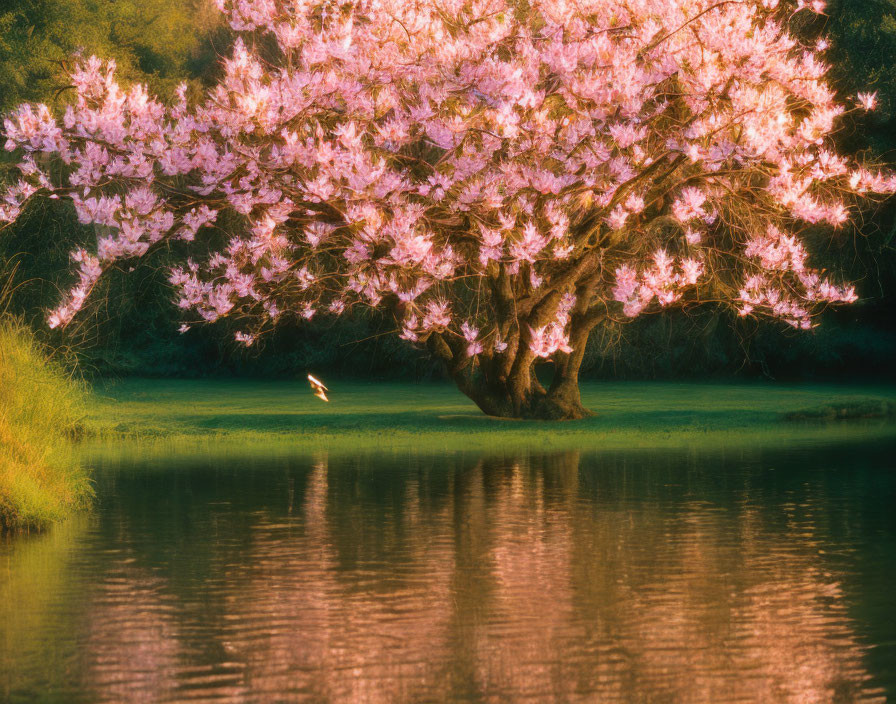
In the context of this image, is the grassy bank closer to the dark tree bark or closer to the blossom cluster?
the blossom cluster

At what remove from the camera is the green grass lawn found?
25.4 m

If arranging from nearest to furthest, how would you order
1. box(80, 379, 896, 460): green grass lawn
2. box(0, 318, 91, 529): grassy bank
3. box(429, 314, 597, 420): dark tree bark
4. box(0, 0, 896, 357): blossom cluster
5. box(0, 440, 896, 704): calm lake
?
box(0, 440, 896, 704): calm lake → box(0, 318, 91, 529): grassy bank → box(0, 0, 896, 357): blossom cluster → box(80, 379, 896, 460): green grass lawn → box(429, 314, 597, 420): dark tree bark

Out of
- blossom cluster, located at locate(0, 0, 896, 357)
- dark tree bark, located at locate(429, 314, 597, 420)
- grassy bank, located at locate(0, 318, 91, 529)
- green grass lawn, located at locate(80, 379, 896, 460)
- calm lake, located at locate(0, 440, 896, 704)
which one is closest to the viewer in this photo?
calm lake, located at locate(0, 440, 896, 704)

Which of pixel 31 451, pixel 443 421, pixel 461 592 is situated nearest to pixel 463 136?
pixel 443 421

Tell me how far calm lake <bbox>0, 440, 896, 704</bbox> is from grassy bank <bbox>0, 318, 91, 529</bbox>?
44 cm

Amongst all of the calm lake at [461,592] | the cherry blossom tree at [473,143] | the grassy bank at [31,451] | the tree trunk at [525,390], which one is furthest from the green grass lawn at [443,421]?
the grassy bank at [31,451]

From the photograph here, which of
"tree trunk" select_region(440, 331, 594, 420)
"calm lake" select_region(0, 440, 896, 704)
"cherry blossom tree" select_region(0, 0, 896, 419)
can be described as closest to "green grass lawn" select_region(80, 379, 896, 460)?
"tree trunk" select_region(440, 331, 594, 420)

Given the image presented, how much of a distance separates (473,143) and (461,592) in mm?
15424

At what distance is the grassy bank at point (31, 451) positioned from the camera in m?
14.8

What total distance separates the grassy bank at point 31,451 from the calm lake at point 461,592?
0.44 m

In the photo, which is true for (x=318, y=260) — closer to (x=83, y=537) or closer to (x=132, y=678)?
(x=83, y=537)

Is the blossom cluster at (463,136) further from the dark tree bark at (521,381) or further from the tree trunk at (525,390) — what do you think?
the tree trunk at (525,390)

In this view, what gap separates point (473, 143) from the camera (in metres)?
25.3

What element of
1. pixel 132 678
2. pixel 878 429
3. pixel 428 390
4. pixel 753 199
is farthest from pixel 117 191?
pixel 132 678
